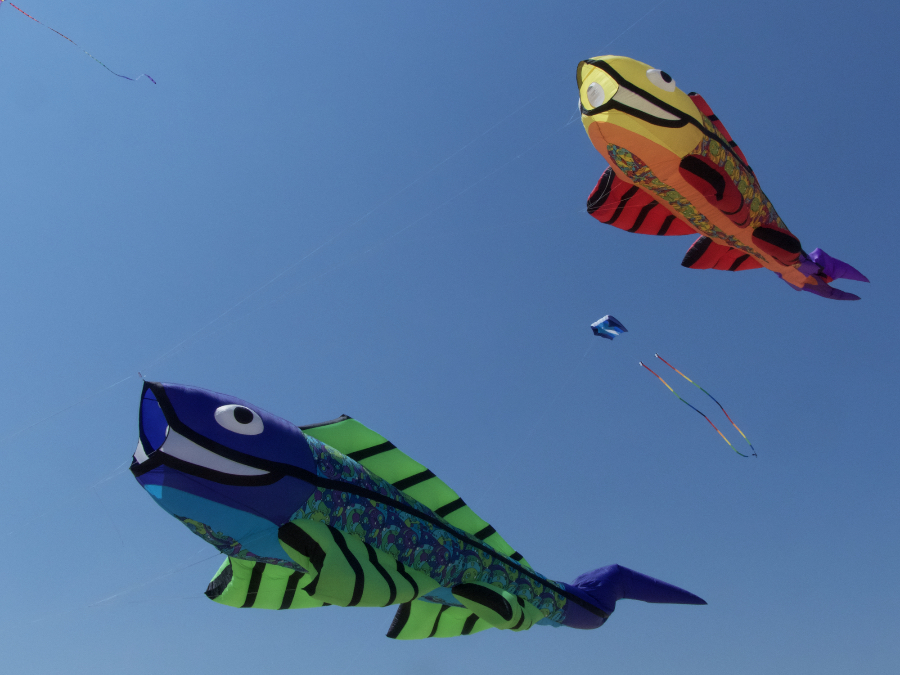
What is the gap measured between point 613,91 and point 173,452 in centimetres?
654

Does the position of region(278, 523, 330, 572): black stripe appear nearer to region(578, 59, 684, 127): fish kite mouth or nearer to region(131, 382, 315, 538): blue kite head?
region(131, 382, 315, 538): blue kite head

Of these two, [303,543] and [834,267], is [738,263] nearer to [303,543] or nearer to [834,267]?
[834,267]

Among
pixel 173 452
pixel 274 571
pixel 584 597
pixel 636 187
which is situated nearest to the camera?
pixel 173 452

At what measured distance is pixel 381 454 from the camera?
8.44 meters

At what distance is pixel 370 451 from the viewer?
8.38m

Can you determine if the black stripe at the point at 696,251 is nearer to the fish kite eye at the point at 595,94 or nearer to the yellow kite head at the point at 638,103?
the yellow kite head at the point at 638,103

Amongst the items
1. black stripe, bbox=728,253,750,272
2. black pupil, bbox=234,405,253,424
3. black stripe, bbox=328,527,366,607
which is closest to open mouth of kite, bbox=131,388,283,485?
black pupil, bbox=234,405,253,424

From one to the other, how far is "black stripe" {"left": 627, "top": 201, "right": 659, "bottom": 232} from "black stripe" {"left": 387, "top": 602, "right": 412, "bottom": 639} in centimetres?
632

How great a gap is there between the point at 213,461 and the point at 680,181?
267 inches

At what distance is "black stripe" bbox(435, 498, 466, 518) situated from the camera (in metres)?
8.58

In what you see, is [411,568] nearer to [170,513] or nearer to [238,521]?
[238,521]

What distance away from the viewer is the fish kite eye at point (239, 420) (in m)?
6.82

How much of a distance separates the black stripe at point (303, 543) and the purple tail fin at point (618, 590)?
12.4ft

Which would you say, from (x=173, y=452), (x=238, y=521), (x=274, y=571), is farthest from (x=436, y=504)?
(x=173, y=452)
